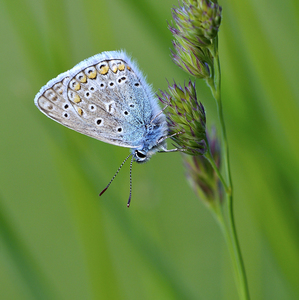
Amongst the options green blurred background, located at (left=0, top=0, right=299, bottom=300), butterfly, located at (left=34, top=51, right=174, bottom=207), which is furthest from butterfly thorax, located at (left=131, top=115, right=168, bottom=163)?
green blurred background, located at (left=0, top=0, right=299, bottom=300)

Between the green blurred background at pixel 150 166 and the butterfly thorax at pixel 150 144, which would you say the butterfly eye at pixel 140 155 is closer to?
the butterfly thorax at pixel 150 144

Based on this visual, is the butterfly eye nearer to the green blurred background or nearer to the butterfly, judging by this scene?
the butterfly

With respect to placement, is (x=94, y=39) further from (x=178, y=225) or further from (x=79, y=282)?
(x=79, y=282)

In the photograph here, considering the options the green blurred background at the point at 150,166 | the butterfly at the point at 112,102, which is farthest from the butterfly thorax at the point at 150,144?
the green blurred background at the point at 150,166

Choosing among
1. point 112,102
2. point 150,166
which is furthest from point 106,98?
point 150,166

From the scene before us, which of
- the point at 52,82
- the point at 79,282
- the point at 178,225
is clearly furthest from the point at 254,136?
the point at 79,282

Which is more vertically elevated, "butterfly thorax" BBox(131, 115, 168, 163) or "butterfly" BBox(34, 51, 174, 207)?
"butterfly" BBox(34, 51, 174, 207)

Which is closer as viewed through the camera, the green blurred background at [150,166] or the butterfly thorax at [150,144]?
the green blurred background at [150,166]

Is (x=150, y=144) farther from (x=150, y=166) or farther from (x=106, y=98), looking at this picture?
(x=106, y=98)
